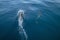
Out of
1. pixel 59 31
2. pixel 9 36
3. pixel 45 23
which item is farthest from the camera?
pixel 45 23

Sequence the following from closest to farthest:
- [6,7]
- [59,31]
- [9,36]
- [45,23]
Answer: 1. [9,36]
2. [59,31]
3. [45,23]
4. [6,7]

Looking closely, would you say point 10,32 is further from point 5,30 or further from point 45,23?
point 45,23

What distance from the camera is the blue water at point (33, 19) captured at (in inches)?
281

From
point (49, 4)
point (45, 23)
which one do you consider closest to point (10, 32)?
point (45, 23)

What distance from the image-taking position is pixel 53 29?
758cm

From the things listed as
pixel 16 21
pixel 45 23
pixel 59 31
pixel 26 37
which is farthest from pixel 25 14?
pixel 59 31

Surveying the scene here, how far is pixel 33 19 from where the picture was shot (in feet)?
27.4

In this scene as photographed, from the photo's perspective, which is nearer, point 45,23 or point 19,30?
point 19,30

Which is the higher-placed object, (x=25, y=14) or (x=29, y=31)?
(x=25, y=14)

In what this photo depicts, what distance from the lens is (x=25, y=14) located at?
8805 mm

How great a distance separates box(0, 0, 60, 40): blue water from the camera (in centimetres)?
714

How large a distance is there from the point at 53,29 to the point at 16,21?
260 cm

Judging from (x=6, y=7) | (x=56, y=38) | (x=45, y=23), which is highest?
(x=6, y=7)

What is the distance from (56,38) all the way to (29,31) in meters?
1.73
